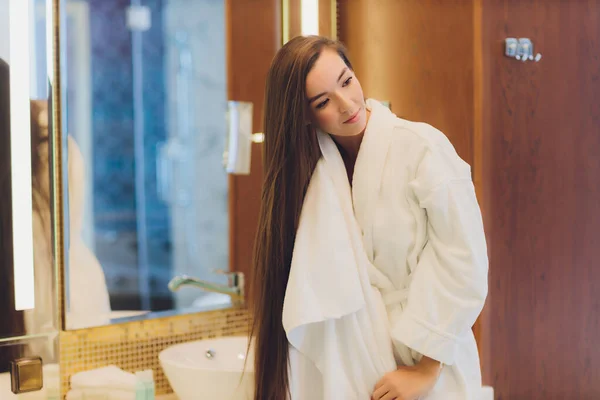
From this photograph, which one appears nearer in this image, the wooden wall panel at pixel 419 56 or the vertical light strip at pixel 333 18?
the wooden wall panel at pixel 419 56

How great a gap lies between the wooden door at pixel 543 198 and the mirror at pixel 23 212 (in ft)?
4.11

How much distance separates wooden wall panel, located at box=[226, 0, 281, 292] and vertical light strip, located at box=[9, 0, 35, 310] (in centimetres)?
82

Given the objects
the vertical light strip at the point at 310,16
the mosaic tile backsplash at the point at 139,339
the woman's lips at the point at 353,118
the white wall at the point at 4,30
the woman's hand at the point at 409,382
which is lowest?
the mosaic tile backsplash at the point at 139,339

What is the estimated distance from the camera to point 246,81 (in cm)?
219

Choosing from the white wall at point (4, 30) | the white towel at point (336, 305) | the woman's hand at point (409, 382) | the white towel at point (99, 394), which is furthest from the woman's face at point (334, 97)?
the white towel at point (99, 394)

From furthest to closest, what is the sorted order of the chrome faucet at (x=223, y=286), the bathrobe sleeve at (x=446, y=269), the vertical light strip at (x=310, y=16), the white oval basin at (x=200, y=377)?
the vertical light strip at (x=310, y=16)
the chrome faucet at (x=223, y=286)
the white oval basin at (x=200, y=377)
the bathrobe sleeve at (x=446, y=269)

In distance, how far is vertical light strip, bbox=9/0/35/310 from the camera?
1396 millimetres

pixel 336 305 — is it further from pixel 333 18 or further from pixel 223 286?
pixel 333 18

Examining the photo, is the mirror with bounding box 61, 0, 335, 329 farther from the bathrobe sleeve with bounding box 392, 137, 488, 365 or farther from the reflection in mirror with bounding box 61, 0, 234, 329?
the bathrobe sleeve with bounding box 392, 137, 488, 365

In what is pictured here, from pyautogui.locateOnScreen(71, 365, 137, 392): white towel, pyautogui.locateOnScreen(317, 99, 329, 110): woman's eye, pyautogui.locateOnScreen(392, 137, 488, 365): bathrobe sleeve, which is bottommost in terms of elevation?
pyautogui.locateOnScreen(71, 365, 137, 392): white towel

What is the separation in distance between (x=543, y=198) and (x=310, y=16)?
99 centimetres

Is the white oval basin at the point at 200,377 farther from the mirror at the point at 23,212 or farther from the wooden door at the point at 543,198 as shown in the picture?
the wooden door at the point at 543,198

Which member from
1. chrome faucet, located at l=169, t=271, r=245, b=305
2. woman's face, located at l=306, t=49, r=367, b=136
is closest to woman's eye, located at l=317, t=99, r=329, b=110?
woman's face, located at l=306, t=49, r=367, b=136

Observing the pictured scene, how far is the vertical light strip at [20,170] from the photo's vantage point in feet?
4.58
